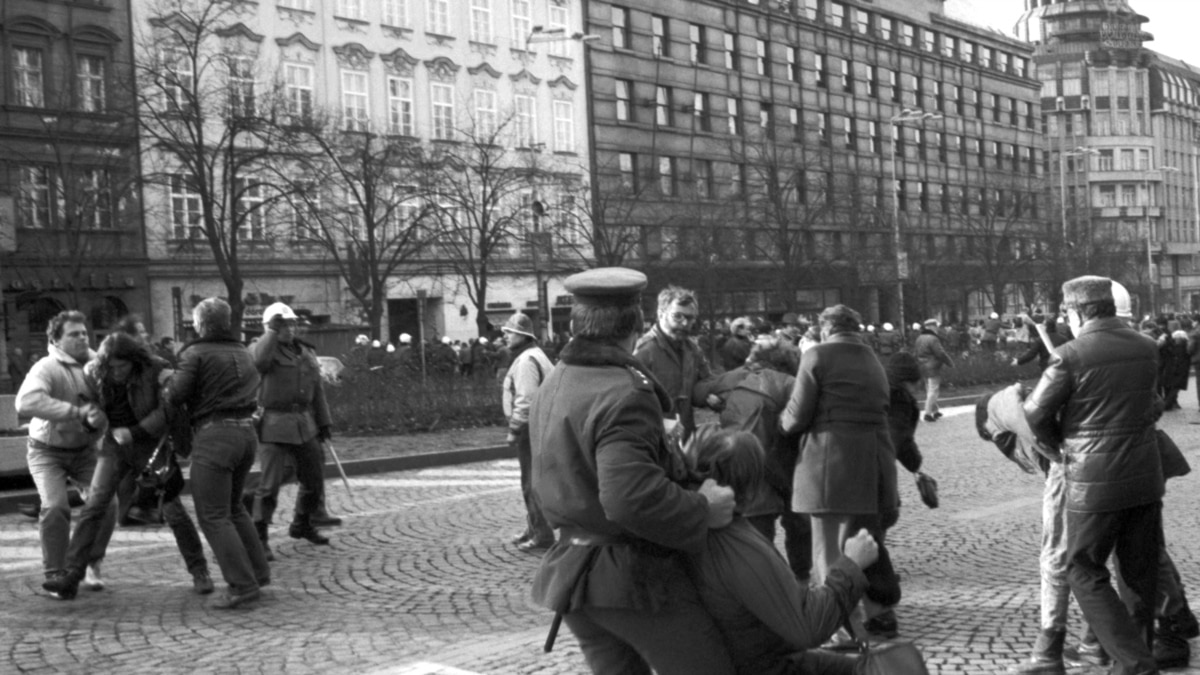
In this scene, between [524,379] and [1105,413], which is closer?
[1105,413]

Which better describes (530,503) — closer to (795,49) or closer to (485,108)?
(485,108)

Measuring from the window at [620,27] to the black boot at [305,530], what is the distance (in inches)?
1855

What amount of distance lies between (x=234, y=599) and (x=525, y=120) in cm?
4475

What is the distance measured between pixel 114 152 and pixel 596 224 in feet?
35.3

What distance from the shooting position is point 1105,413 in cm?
598

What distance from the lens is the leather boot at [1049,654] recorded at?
6.48 metres

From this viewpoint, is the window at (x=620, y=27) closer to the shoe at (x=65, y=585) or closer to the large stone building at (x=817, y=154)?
the large stone building at (x=817, y=154)

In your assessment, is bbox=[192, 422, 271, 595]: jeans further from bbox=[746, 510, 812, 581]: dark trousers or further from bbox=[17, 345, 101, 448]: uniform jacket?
bbox=[746, 510, 812, 581]: dark trousers

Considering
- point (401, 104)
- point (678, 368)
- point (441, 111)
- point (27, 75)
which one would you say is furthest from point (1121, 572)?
point (441, 111)

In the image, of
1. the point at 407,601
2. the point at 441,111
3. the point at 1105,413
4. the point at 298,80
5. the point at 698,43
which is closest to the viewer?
the point at 1105,413

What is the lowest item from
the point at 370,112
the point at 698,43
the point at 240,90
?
the point at 240,90

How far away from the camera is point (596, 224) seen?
3606cm

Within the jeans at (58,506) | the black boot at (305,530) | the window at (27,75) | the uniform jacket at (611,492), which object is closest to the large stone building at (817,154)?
the window at (27,75)

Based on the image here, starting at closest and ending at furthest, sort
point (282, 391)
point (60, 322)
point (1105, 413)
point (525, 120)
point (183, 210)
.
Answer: point (1105, 413) → point (60, 322) → point (282, 391) → point (183, 210) → point (525, 120)
